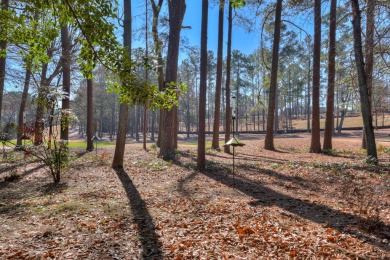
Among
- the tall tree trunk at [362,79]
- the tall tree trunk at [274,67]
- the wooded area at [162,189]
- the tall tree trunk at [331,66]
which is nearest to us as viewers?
the wooded area at [162,189]

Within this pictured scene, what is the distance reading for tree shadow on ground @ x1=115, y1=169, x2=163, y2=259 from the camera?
332cm

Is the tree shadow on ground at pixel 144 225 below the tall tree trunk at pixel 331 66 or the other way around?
below

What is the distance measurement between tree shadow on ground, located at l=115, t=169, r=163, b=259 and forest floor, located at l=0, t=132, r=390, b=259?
1 cm

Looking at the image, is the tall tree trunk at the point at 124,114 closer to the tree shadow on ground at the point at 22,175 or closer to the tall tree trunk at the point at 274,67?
the tree shadow on ground at the point at 22,175

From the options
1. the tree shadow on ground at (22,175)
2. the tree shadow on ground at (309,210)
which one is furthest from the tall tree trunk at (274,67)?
the tree shadow on ground at (22,175)

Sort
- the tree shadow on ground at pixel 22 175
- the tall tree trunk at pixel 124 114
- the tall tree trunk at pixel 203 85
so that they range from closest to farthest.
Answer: the tree shadow on ground at pixel 22 175 < the tall tree trunk at pixel 203 85 < the tall tree trunk at pixel 124 114

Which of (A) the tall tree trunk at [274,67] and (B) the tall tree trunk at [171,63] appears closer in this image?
(B) the tall tree trunk at [171,63]

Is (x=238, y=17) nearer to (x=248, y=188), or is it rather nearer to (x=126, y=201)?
(x=248, y=188)

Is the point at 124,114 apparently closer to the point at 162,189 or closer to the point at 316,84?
the point at 162,189

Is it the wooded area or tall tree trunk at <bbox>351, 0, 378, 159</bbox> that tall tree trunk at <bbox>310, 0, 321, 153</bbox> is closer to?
the wooded area

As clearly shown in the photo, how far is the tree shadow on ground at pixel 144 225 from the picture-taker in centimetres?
332

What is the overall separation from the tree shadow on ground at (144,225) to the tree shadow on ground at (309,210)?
7.19ft

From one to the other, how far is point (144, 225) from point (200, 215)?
3.43 feet

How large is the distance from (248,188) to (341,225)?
2967 mm
